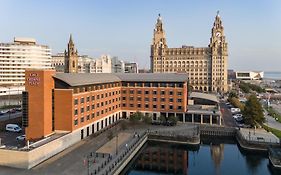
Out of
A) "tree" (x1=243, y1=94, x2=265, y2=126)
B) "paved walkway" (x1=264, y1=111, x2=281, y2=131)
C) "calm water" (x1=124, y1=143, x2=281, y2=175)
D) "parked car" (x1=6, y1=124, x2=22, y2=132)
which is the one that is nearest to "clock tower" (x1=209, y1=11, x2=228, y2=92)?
"paved walkway" (x1=264, y1=111, x2=281, y2=131)

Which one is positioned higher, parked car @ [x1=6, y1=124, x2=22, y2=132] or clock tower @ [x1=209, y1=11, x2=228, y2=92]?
clock tower @ [x1=209, y1=11, x2=228, y2=92]

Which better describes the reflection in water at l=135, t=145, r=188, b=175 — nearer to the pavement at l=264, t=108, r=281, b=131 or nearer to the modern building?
the pavement at l=264, t=108, r=281, b=131

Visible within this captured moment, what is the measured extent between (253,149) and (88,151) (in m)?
32.4

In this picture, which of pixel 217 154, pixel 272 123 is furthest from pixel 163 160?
pixel 272 123

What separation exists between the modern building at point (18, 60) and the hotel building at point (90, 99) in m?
87.8

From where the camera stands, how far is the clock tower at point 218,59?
164500 mm

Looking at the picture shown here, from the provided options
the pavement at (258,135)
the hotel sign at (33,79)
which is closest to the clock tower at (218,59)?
the pavement at (258,135)

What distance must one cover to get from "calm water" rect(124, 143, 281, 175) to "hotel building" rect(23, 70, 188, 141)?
1401 cm

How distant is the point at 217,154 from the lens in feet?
173

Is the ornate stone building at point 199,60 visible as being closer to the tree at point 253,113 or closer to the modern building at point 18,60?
the modern building at point 18,60

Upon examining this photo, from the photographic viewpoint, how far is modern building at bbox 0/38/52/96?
488 ft

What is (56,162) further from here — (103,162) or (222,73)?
(222,73)

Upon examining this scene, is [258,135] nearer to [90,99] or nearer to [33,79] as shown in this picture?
[90,99]

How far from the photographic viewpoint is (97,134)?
56.5 m
